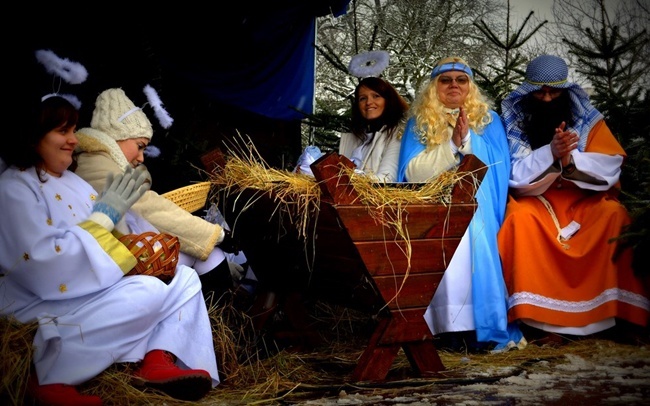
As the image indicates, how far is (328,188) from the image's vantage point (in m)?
3.55

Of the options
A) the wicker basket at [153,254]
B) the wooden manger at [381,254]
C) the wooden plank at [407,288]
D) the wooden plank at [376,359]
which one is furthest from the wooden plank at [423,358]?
the wicker basket at [153,254]

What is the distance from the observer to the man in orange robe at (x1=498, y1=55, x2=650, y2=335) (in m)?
4.89

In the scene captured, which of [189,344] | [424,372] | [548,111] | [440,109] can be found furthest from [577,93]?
[189,344]

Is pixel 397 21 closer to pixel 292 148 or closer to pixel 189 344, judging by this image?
pixel 292 148

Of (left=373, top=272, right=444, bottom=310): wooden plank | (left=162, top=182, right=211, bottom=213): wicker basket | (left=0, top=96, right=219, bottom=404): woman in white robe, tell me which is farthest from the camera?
(left=162, top=182, right=211, bottom=213): wicker basket

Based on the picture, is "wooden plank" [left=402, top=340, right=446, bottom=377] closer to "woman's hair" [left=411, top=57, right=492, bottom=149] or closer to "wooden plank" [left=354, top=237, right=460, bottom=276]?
"wooden plank" [left=354, top=237, right=460, bottom=276]

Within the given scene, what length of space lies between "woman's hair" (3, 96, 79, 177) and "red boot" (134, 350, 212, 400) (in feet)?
3.58

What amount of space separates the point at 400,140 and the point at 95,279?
2936mm

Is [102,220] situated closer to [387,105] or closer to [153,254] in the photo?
[153,254]

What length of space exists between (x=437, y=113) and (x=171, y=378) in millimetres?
2994

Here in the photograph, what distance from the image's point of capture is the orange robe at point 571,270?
4.86m

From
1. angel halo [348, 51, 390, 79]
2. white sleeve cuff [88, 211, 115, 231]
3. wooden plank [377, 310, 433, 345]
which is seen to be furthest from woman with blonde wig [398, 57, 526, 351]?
white sleeve cuff [88, 211, 115, 231]

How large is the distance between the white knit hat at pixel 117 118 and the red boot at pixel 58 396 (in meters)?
1.62

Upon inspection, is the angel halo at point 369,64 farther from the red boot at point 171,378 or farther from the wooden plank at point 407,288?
the red boot at point 171,378
